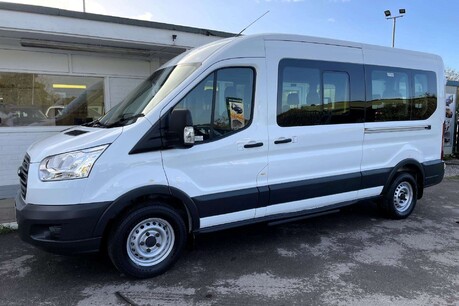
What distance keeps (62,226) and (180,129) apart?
139 centimetres

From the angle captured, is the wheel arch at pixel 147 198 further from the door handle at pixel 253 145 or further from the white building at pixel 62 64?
the white building at pixel 62 64

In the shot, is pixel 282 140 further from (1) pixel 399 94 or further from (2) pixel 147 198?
(1) pixel 399 94

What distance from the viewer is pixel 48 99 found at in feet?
25.5

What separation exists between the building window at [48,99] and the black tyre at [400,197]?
5512 mm

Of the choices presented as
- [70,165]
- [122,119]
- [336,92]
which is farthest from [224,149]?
[336,92]

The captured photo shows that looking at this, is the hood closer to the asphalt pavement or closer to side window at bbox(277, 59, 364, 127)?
the asphalt pavement

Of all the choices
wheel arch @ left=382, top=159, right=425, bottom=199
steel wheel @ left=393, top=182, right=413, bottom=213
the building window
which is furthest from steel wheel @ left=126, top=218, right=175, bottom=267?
the building window

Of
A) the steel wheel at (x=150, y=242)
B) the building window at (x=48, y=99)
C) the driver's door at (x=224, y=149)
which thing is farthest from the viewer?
the building window at (x=48, y=99)

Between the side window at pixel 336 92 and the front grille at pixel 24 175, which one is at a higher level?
the side window at pixel 336 92

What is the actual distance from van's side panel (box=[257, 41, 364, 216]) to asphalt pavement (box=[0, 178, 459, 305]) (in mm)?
575

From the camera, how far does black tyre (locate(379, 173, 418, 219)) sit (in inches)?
231

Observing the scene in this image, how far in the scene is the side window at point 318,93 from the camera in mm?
4598

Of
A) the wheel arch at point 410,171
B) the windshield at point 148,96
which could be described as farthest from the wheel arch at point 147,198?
the wheel arch at point 410,171

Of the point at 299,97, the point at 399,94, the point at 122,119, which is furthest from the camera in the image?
the point at 399,94
